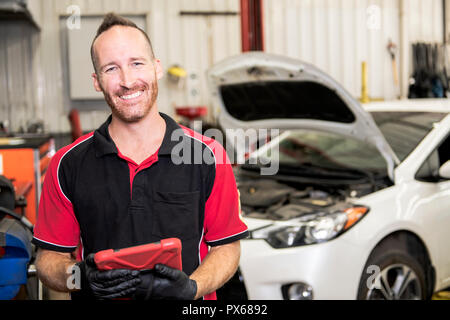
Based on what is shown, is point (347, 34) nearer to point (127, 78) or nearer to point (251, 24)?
point (251, 24)

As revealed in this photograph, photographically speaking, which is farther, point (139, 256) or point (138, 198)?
point (138, 198)

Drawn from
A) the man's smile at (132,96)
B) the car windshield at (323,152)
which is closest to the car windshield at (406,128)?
the car windshield at (323,152)

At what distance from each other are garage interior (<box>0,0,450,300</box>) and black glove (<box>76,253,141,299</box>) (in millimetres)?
1373

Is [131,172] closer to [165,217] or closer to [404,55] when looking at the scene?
[165,217]

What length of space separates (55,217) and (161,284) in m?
0.44

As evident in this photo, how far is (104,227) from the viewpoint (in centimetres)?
134

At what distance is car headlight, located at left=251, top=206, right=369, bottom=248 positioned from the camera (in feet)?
7.79

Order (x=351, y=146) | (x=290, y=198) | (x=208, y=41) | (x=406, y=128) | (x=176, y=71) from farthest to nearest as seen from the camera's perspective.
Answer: (x=208, y=41) → (x=176, y=71) → (x=351, y=146) → (x=406, y=128) → (x=290, y=198)

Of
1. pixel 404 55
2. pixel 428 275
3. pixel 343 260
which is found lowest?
pixel 428 275

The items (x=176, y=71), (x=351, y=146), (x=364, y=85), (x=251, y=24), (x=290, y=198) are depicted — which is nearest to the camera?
(x=290, y=198)

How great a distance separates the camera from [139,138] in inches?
54.6

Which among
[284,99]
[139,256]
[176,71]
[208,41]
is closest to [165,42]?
[176,71]

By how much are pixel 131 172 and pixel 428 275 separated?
5.98ft

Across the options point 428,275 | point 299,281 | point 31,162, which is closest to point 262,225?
point 299,281
